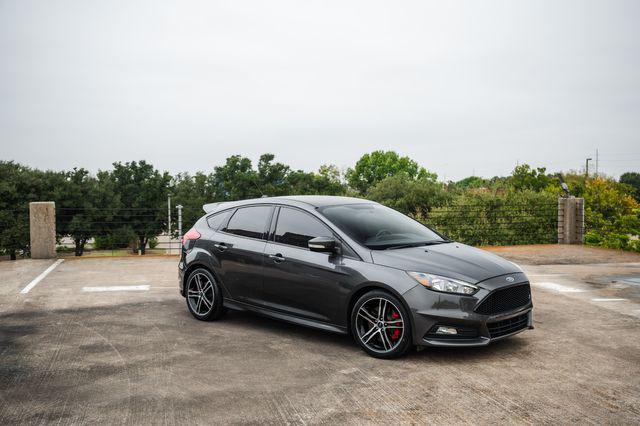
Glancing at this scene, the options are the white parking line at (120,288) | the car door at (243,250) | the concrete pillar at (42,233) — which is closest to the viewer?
the car door at (243,250)

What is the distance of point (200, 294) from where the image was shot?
304 inches

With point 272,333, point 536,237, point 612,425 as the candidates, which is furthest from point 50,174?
point 612,425

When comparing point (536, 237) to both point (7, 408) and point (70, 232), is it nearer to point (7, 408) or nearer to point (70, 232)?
point (7, 408)

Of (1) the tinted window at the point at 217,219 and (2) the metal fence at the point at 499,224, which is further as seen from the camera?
(2) the metal fence at the point at 499,224

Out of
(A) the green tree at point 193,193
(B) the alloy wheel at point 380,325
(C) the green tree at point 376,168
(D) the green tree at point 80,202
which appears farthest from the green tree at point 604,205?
(C) the green tree at point 376,168

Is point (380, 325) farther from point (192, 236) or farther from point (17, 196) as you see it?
point (17, 196)

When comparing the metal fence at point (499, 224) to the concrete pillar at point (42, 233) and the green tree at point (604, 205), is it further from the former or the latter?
the concrete pillar at point (42, 233)

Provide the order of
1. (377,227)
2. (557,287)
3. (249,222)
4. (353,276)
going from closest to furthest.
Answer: (353,276) → (377,227) → (249,222) → (557,287)

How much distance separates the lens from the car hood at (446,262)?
228 inches

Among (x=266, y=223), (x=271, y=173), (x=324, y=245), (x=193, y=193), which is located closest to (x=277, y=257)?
(x=266, y=223)

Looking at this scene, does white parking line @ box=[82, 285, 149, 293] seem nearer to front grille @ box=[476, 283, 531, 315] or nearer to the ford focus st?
the ford focus st

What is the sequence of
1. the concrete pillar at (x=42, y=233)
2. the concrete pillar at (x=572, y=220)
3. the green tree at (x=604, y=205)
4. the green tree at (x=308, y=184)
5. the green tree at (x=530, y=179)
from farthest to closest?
the green tree at (x=308, y=184) → the green tree at (x=530, y=179) → the green tree at (x=604, y=205) → the concrete pillar at (x=572, y=220) → the concrete pillar at (x=42, y=233)

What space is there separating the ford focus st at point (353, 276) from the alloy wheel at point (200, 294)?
1cm

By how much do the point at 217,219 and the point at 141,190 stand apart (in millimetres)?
59835
